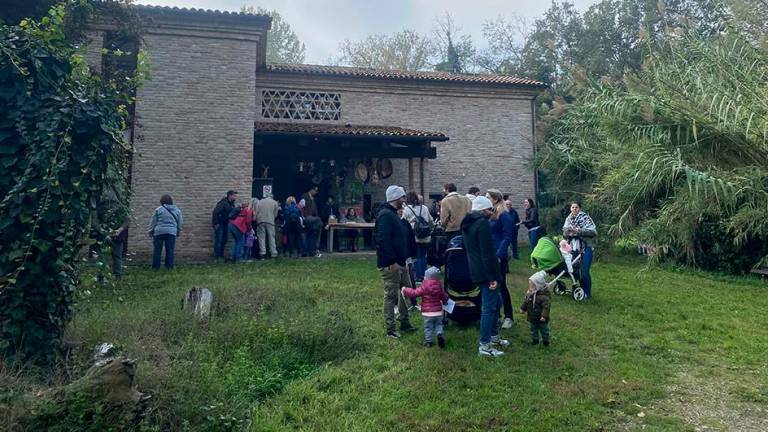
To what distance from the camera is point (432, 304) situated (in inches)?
210

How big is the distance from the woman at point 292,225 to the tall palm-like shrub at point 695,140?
284 inches

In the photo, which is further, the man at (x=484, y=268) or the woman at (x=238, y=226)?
the woman at (x=238, y=226)

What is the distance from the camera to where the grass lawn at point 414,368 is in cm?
378

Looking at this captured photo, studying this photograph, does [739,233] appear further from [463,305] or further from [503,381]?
[503,381]

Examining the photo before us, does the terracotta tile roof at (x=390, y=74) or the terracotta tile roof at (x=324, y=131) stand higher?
the terracotta tile roof at (x=390, y=74)

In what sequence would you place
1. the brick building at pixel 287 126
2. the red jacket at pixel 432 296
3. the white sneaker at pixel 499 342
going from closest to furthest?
the red jacket at pixel 432 296 < the white sneaker at pixel 499 342 < the brick building at pixel 287 126

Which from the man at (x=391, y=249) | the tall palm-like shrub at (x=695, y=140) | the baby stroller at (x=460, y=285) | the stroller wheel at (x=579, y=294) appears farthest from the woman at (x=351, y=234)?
the man at (x=391, y=249)

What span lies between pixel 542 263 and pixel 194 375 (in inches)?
198

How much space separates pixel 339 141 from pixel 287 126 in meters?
1.54

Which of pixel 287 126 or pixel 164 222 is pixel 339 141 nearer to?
pixel 287 126

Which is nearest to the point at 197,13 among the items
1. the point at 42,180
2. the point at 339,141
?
the point at 339,141

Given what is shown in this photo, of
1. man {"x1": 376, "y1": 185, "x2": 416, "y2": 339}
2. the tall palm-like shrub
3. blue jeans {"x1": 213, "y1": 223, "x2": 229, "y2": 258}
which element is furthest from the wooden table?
man {"x1": 376, "y1": 185, "x2": 416, "y2": 339}

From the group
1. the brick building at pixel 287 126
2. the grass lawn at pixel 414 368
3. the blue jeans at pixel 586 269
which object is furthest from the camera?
the brick building at pixel 287 126

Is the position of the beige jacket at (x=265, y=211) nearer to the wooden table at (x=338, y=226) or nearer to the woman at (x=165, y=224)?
the wooden table at (x=338, y=226)
